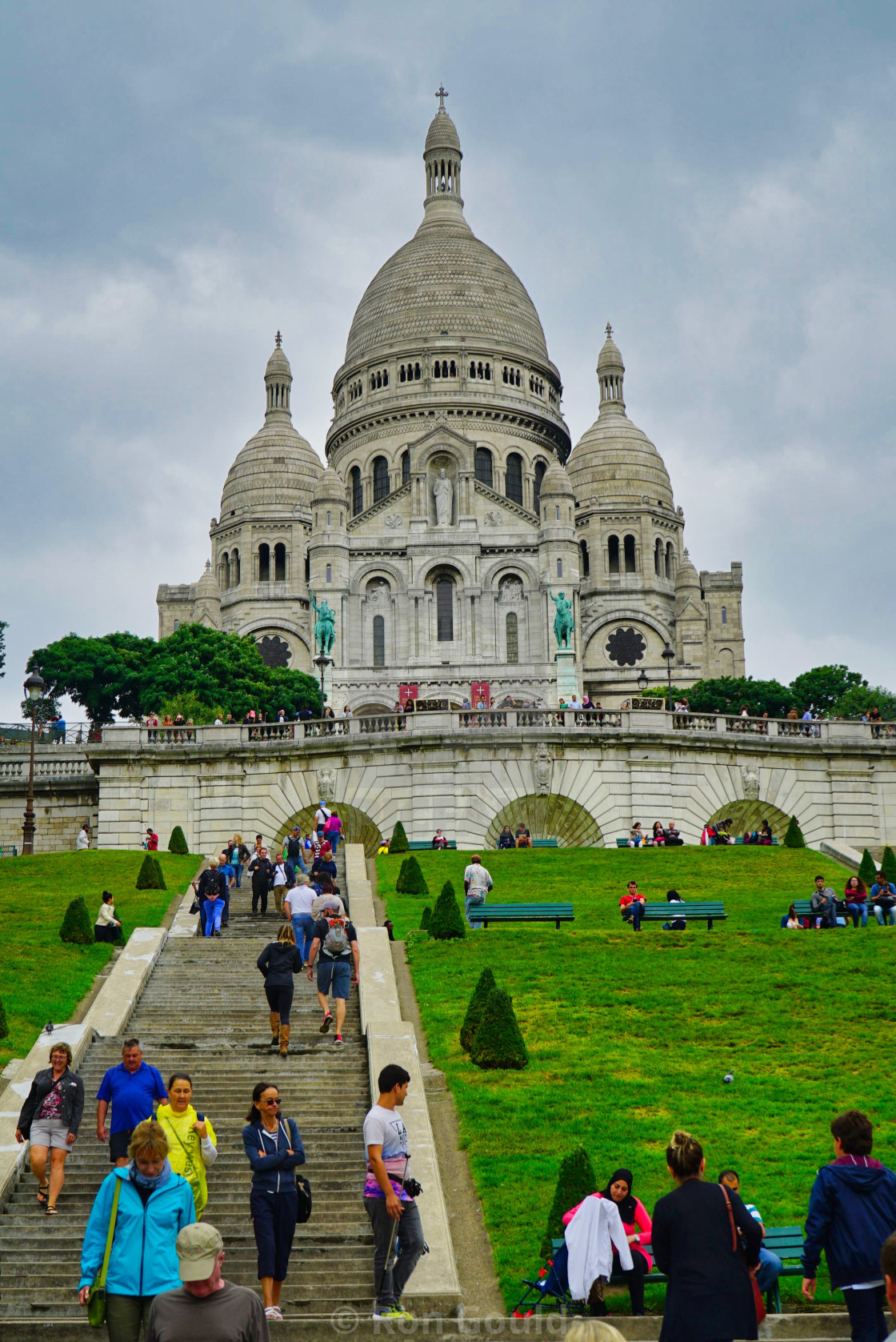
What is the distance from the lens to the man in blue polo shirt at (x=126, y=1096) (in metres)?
11.7

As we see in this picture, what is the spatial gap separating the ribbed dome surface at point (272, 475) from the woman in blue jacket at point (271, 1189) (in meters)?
90.5

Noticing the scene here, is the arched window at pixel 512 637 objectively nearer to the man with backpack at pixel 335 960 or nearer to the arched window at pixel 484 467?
the arched window at pixel 484 467

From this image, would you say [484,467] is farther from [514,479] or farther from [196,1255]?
[196,1255]

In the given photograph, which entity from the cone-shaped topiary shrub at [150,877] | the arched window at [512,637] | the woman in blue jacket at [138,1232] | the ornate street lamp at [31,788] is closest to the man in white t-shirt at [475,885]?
the cone-shaped topiary shrub at [150,877]

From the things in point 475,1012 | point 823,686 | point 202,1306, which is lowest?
Result: point 202,1306

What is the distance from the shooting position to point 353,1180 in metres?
13.2

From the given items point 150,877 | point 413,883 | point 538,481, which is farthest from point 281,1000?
point 538,481

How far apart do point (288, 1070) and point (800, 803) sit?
2356cm

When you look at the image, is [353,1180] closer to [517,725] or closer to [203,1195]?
[203,1195]

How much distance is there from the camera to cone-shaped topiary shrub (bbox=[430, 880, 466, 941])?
75.7ft

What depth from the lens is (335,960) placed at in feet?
54.9

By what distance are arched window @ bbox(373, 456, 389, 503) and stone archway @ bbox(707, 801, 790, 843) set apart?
61.8 m

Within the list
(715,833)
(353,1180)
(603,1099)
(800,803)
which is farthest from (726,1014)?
(800,803)

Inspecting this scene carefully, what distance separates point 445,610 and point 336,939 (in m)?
72.3
